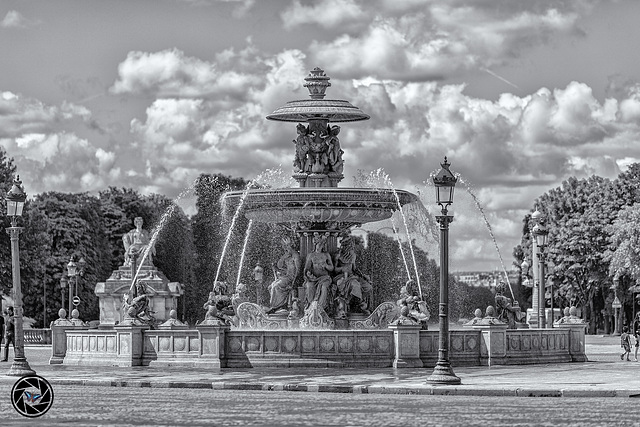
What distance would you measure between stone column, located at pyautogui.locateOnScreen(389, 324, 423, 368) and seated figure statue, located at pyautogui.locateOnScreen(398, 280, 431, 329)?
0.59ft

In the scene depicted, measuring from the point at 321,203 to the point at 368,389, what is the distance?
431 inches

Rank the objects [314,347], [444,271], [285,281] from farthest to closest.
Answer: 1. [285,281]
2. [314,347]
3. [444,271]

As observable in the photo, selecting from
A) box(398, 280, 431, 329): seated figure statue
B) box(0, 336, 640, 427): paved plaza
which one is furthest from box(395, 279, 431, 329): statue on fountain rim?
box(0, 336, 640, 427): paved plaza

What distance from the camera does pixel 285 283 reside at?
41.1 m

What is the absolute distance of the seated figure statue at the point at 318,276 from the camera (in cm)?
4056

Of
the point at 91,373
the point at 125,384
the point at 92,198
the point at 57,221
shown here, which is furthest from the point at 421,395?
the point at 92,198

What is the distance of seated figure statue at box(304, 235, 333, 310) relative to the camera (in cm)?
4056

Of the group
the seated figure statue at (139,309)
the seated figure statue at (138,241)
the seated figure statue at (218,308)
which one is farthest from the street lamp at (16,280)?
the seated figure statue at (138,241)

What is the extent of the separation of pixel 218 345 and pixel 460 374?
5.94m

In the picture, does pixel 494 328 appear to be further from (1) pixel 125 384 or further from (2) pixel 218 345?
(1) pixel 125 384

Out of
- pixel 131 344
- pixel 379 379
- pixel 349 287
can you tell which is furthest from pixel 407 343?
pixel 131 344

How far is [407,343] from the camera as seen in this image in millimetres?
36531

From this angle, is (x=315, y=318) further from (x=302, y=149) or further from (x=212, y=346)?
(x=302, y=149)

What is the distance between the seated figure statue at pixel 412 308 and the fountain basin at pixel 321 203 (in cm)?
302
